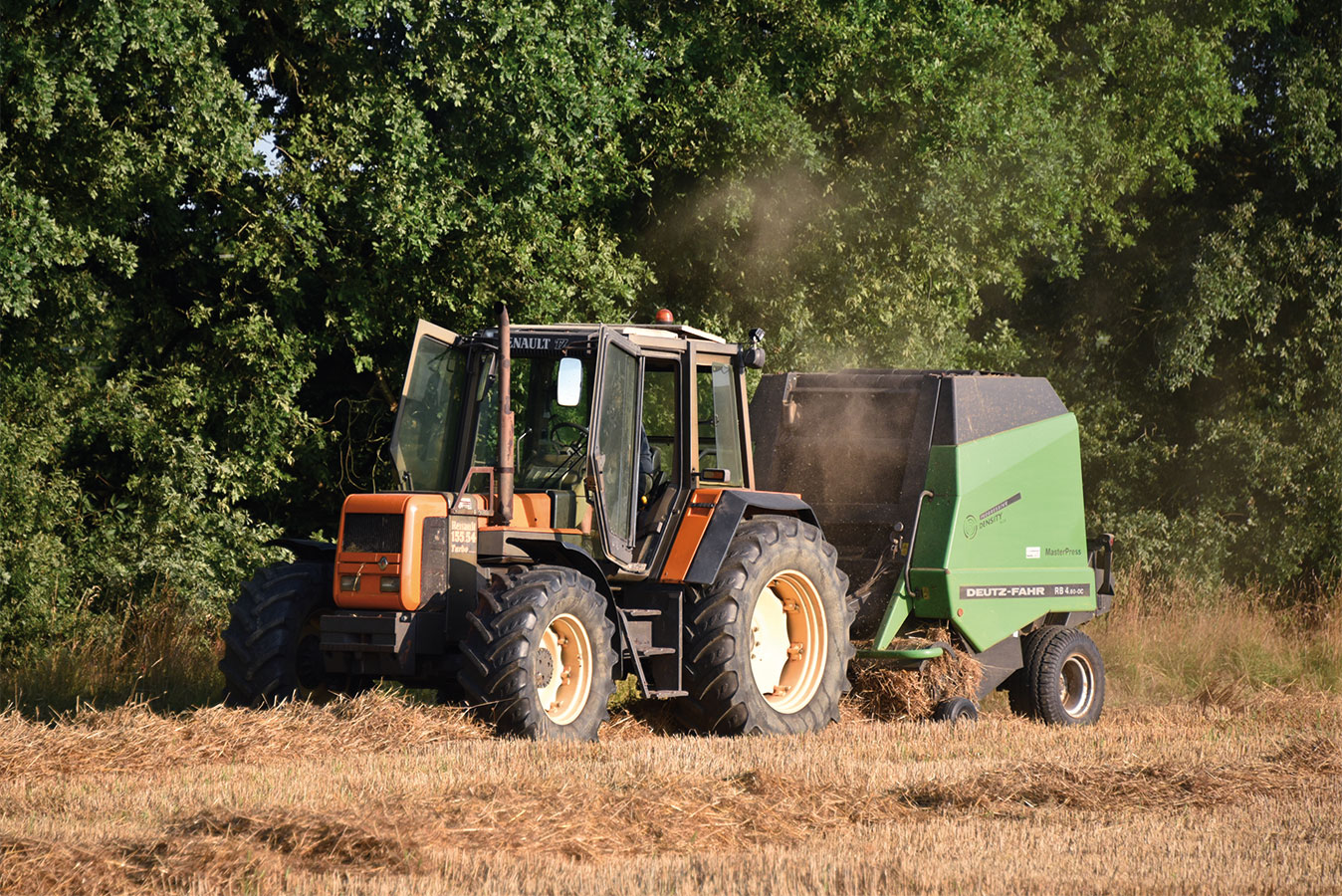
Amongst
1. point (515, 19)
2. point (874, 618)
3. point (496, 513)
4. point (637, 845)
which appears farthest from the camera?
point (515, 19)

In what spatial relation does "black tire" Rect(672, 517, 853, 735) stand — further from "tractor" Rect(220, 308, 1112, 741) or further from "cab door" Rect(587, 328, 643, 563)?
"cab door" Rect(587, 328, 643, 563)

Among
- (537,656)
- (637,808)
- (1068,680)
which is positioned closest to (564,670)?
(537,656)

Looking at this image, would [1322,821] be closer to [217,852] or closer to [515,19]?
[217,852]

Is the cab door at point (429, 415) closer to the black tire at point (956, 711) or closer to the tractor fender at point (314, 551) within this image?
the tractor fender at point (314, 551)

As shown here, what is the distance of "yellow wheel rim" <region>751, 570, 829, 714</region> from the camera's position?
34.5ft

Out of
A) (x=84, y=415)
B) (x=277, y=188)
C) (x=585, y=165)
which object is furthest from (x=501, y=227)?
(x=84, y=415)

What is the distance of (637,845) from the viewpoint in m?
6.40

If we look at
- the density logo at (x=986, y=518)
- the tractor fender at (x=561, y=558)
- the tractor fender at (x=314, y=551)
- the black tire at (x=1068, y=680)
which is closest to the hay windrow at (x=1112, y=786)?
the tractor fender at (x=561, y=558)

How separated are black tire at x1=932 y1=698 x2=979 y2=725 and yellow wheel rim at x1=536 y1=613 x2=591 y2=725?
119 inches

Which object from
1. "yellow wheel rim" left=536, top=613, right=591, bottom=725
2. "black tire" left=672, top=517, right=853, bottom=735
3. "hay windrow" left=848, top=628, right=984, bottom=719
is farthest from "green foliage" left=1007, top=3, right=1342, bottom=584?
"yellow wheel rim" left=536, top=613, right=591, bottom=725

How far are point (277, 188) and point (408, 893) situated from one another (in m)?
9.02

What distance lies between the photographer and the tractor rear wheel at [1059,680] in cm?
1209

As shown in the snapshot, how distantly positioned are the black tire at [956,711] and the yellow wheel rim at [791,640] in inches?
42.7

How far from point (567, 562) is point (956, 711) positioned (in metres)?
3.23
